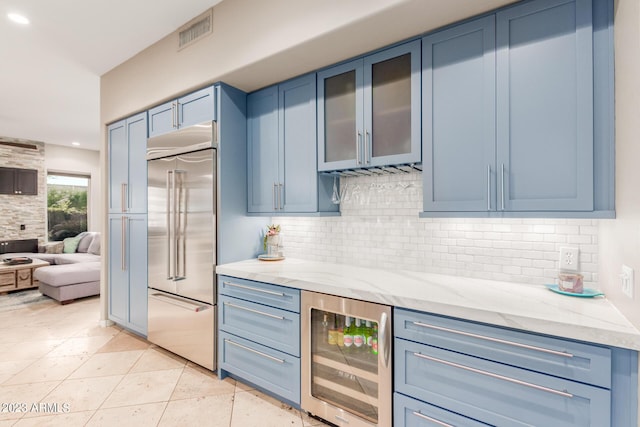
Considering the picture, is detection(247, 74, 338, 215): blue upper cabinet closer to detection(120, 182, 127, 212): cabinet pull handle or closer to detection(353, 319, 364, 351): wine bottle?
detection(353, 319, 364, 351): wine bottle

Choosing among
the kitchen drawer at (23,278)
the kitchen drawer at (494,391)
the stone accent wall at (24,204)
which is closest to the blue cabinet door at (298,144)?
the kitchen drawer at (494,391)

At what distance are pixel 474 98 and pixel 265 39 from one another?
138 cm

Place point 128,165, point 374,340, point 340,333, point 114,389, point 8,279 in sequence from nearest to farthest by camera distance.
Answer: point 374,340 → point 340,333 → point 114,389 → point 128,165 → point 8,279

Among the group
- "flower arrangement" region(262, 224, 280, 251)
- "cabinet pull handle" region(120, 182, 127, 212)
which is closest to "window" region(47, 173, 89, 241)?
"cabinet pull handle" region(120, 182, 127, 212)

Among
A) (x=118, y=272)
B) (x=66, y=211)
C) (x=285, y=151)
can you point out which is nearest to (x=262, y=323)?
(x=285, y=151)

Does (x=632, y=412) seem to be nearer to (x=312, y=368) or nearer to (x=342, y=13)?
(x=312, y=368)

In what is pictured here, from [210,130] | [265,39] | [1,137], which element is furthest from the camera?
[1,137]

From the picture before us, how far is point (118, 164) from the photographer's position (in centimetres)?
345

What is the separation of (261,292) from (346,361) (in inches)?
28.3

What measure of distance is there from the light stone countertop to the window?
22.4ft

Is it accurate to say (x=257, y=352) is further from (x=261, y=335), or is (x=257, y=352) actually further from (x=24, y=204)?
(x=24, y=204)

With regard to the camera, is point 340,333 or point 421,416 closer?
point 421,416

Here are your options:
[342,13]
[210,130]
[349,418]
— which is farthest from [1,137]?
[349,418]

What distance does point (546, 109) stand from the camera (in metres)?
1.54
